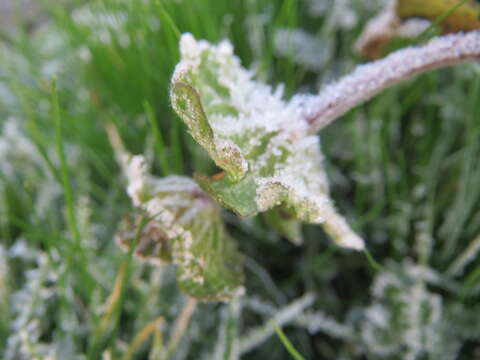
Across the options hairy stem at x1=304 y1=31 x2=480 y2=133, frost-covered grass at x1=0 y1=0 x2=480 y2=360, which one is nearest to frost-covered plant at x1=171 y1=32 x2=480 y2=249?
hairy stem at x1=304 y1=31 x2=480 y2=133

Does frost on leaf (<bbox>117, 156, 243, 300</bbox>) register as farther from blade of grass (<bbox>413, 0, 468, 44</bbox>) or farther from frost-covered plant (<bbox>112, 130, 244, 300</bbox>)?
blade of grass (<bbox>413, 0, 468, 44</bbox>)

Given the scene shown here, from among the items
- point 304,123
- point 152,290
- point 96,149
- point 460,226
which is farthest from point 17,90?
point 460,226

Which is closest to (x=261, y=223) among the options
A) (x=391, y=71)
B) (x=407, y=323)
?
(x=407, y=323)

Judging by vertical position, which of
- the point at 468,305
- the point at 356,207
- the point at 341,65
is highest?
the point at 341,65

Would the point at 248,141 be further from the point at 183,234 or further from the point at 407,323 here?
the point at 407,323

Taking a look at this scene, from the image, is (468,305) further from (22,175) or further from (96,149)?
(22,175)

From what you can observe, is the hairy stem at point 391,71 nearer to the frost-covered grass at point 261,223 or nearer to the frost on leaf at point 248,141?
the frost on leaf at point 248,141

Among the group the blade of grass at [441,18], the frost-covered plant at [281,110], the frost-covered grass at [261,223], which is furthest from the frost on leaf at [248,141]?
the blade of grass at [441,18]
